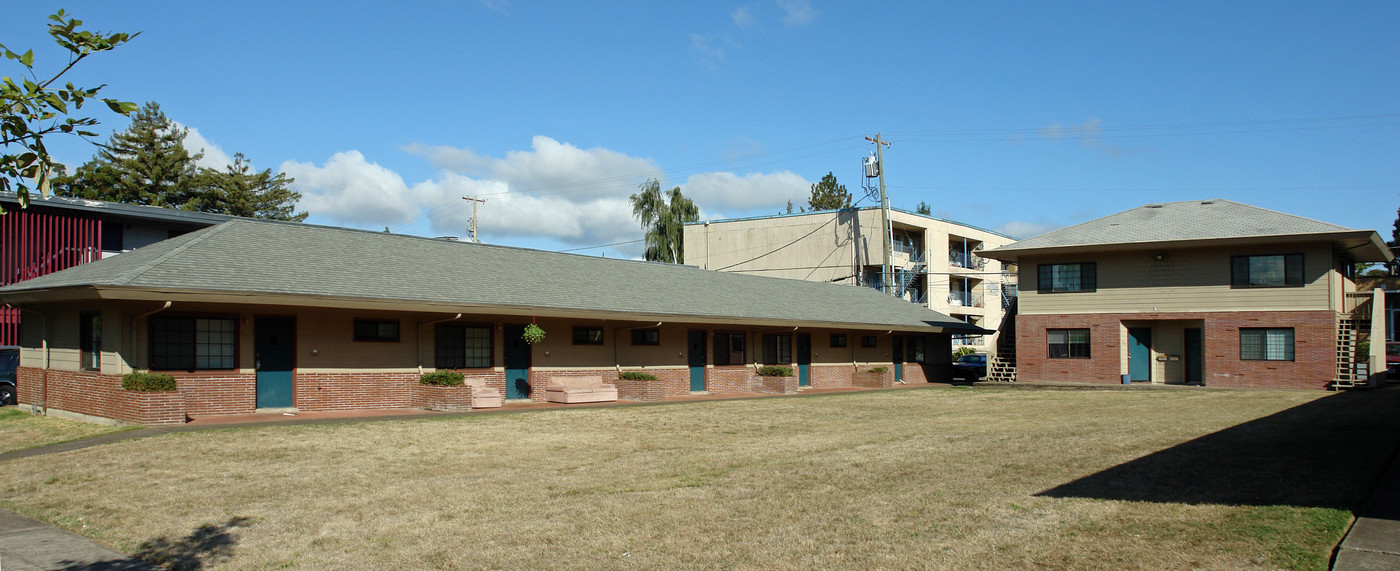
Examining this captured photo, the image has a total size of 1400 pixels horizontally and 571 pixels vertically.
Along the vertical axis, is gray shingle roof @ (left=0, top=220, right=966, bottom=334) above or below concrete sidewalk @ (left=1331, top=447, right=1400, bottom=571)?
above

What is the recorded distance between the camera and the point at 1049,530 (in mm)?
7805

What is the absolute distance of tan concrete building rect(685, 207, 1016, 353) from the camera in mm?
51719

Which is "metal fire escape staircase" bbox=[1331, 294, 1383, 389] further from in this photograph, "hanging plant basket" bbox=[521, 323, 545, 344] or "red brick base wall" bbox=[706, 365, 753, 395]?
"hanging plant basket" bbox=[521, 323, 545, 344]

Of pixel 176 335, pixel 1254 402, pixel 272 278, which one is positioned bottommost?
pixel 1254 402

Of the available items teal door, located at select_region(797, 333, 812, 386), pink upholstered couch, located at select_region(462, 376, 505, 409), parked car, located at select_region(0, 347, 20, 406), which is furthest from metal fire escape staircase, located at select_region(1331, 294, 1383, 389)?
parked car, located at select_region(0, 347, 20, 406)

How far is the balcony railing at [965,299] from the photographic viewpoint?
2219 inches

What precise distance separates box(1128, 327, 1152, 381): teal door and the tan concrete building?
1681 centimetres

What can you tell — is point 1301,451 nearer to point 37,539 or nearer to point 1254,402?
point 1254,402

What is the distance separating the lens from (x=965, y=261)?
193 ft

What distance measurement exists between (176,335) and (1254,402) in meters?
24.9

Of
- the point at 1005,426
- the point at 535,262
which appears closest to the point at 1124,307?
the point at 1005,426

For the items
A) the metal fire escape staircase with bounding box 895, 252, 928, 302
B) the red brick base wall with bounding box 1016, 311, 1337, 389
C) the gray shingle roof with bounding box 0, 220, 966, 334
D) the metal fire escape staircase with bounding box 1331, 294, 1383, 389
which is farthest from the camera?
the metal fire escape staircase with bounding box 895, 252, 928, 302

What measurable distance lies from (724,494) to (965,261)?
5192cm

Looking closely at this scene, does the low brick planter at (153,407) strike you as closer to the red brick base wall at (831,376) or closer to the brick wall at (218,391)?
the brick wall at (218,391)
